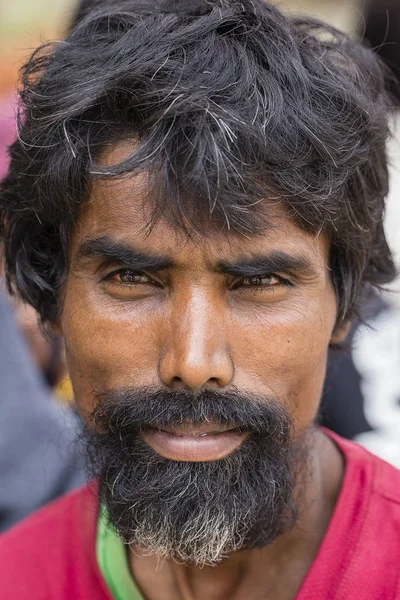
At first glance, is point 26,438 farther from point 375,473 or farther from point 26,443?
point 375,473

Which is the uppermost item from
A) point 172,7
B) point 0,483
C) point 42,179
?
point 172,7

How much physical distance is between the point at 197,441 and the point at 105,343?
31 cm

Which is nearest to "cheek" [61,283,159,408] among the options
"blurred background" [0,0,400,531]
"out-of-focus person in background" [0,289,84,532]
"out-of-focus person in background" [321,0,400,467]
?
"blurred background" [0,0,400,531]

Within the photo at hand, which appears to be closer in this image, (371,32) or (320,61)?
(320,61)

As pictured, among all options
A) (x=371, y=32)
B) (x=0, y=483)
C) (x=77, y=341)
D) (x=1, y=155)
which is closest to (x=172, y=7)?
(x=77, y=341)

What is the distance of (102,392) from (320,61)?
93 cm

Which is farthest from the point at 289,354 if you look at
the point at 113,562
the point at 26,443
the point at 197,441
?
the point at 26,443

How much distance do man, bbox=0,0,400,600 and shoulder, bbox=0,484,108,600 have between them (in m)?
0.01

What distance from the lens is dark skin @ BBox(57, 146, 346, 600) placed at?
5.93 ft

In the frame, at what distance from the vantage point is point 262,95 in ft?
6.03

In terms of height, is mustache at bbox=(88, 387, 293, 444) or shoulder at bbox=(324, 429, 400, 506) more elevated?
mustache at bbox=(88, 387, 293, 444)

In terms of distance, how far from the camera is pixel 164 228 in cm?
181

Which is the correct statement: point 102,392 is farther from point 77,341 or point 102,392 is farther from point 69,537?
point 69,537

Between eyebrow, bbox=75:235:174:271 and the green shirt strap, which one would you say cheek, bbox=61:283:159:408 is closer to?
eyebrow, bbox=75:235:174:271
